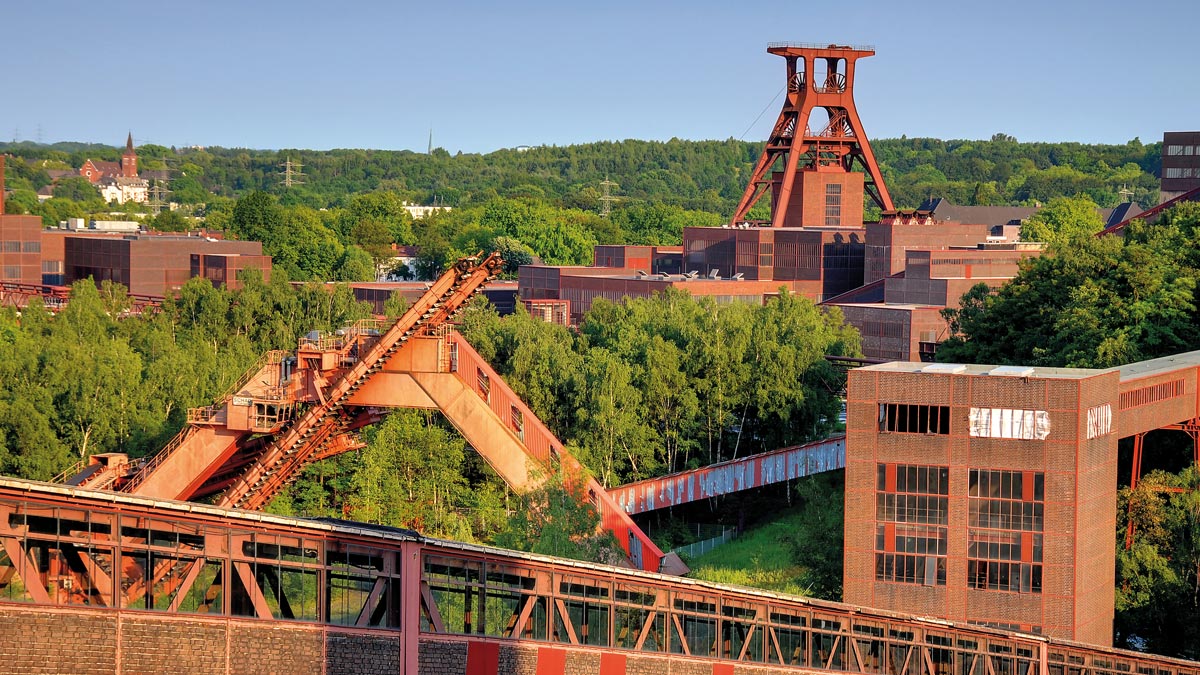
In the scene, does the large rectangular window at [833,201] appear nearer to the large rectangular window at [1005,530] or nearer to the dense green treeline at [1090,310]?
the dense green treeline at [1090,310]

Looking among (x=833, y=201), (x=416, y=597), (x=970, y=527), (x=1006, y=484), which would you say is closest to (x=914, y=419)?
A: (x=1006, y=484)

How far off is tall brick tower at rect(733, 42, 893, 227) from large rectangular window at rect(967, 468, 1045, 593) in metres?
80.1

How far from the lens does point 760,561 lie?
60500 mm

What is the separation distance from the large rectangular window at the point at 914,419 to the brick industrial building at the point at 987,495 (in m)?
0.03

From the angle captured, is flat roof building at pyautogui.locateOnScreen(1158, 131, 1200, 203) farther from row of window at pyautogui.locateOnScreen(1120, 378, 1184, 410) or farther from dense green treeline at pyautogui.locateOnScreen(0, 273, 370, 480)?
row of window at pyautogui.locateOnScreen(1120, 378, 1184, 410)

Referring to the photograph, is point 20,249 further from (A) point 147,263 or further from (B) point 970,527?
(B) point 970,527

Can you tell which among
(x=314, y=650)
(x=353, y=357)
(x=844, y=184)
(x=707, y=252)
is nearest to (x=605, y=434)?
(x=353, y=357)

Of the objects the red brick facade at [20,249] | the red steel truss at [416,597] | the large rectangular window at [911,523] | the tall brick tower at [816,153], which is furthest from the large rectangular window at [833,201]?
the red steel truss at [416,597]

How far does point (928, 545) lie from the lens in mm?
46594

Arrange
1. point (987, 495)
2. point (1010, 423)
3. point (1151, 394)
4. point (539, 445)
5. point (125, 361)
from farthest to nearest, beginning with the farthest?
point (125, 361) < point (539, 445) < point (1151, 394) < point (987, 495) < point (1010, 423)

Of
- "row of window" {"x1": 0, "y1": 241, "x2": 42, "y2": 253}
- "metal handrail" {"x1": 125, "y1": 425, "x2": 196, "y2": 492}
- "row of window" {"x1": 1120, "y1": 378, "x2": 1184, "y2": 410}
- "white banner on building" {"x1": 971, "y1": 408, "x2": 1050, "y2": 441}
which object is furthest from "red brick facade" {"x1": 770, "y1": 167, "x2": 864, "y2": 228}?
"white banner on building" {"x1": 971, "y1": 408, "x2": 1050, "y2": 441}

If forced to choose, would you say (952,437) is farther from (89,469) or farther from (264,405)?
(89,469)

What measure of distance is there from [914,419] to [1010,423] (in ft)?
8.42

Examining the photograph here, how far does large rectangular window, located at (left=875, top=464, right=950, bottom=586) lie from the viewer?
46469 mm
